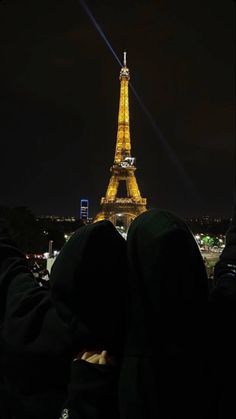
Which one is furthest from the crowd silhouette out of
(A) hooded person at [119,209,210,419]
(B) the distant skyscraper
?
(B) the distant skyscraper

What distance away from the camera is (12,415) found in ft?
4.72

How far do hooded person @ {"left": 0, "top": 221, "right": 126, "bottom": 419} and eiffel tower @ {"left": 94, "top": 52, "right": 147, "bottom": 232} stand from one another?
2385 inches

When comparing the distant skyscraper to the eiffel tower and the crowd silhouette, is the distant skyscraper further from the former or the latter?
the crowd silhouette

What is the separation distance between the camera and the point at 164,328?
1.15m

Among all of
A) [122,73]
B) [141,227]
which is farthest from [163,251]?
[122,73]

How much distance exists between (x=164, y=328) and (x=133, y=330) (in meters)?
0.08

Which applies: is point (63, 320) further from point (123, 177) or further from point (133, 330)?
point (123, 177)

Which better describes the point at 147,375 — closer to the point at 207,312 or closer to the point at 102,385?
the point at 102,385

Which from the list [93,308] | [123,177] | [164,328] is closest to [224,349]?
[164,328]

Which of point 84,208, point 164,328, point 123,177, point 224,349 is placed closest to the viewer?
point 164,328

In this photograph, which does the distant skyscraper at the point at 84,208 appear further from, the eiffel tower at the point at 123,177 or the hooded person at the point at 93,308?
the hooded person at the point at 93,308

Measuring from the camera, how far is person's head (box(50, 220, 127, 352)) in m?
1.16

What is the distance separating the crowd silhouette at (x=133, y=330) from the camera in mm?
1141

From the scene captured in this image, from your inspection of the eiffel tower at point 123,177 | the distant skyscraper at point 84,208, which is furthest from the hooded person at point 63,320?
the distant skyscraper at point 84,208
